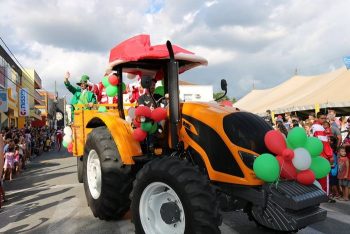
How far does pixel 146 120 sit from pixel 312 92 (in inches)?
663

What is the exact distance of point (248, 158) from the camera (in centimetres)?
412

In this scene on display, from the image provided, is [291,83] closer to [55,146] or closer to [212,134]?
[55,146]

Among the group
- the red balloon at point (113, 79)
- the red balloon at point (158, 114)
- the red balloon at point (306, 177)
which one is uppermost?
the red balloon at point (113, 79)

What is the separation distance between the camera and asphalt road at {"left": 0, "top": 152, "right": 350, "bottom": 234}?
5.38 metres

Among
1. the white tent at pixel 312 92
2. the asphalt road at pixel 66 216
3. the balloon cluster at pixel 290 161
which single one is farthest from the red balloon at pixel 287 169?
the white tent at pixel 312 92

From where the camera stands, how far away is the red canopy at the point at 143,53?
16.1 feet

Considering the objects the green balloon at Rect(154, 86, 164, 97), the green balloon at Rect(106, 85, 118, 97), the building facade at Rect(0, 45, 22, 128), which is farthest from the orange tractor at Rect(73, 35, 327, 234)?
the building facade at Rect(0, 45, 22, 128)

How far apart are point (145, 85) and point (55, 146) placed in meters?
26.8

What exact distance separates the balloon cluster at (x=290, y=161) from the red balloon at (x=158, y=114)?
130 centimetres

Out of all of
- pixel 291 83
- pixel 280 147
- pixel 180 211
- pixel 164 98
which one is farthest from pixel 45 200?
pixel 291 83

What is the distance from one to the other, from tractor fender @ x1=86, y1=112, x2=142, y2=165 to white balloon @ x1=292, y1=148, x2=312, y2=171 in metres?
2.08

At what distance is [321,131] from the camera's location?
8.19 meters

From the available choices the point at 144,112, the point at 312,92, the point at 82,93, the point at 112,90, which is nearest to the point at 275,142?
the point at 144,112

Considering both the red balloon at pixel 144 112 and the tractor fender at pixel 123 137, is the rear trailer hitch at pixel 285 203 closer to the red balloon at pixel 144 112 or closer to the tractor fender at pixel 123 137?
the red balloon at pixel 144 112
